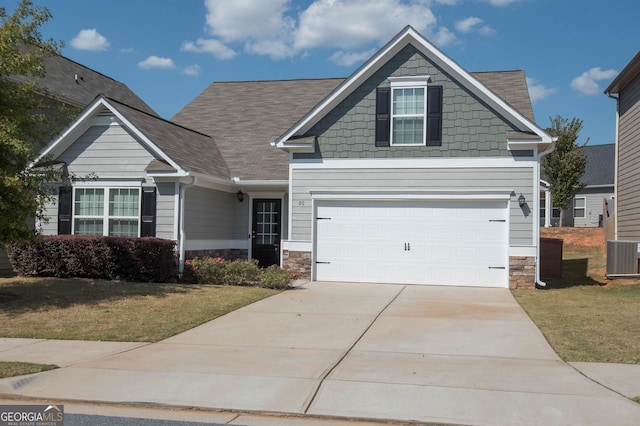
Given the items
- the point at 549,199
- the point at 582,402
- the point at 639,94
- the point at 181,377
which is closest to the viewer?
the point at 582,402

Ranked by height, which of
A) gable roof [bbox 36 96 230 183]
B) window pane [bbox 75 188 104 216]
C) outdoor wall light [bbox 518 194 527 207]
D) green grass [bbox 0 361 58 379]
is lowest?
green grass [bbox 0 361 58 379]

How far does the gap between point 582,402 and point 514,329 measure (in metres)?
3.96

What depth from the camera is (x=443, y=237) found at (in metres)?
16.0

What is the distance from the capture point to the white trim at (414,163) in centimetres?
1553

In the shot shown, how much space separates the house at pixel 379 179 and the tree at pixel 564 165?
15.7 metres

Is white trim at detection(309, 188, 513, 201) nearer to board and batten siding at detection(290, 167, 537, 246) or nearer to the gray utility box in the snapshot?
board and batten siding at detection(290, 167, 537, 246)

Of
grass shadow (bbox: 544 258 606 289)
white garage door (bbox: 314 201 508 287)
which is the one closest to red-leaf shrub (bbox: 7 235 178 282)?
white garage door (bbox: 314 201 508 287)

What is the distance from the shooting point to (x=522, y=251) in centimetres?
1537

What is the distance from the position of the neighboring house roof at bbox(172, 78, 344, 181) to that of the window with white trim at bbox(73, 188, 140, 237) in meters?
3.52

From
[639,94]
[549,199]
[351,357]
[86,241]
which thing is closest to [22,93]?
[86,241]

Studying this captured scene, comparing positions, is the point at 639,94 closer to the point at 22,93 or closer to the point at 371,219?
the point at 371,219

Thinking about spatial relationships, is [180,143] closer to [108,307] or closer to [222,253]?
[222,253]

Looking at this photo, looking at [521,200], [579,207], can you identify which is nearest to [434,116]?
[521,200]

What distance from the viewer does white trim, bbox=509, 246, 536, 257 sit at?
1531cm
